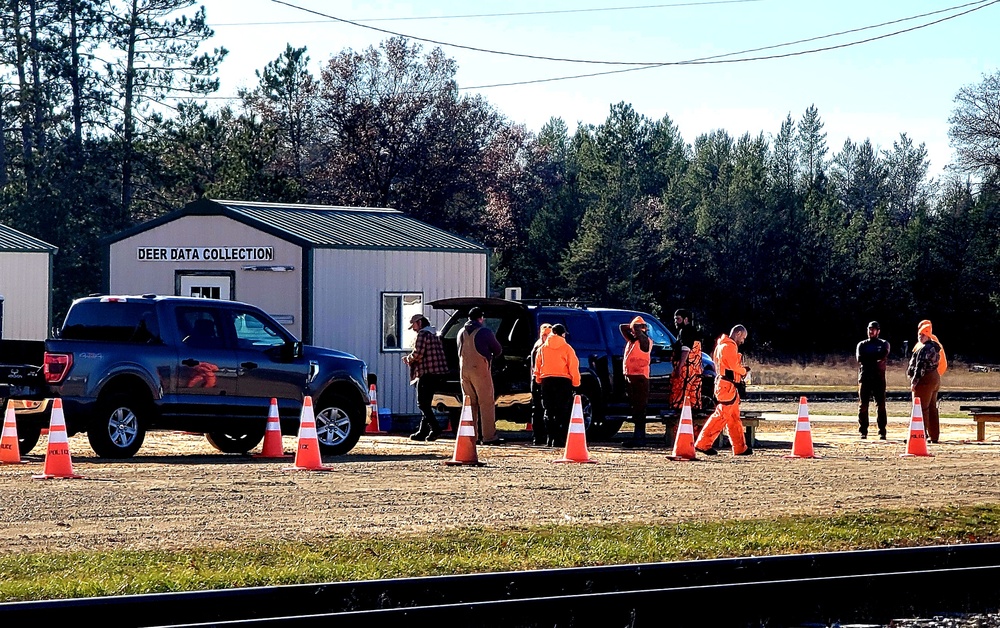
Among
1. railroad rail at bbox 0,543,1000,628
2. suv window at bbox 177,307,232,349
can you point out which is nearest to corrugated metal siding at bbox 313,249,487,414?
suv window at bbox 177,307,232,349

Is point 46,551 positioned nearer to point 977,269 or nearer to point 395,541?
point 395,541

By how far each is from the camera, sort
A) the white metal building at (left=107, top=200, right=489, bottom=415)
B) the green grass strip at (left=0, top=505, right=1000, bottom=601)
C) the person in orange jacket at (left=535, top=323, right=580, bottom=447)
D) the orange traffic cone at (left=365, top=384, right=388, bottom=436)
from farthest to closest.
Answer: the white metal building at (left=107, top=200, right=489, bottom=415)
the orange traffic cone at (left=365, top=384, right=388, bottom=436)
the person in orange jacket at (left=535, top=323, right=580, bottom=447)
the green grass strip at (left=0, top=505, right=1000, bottom=601)

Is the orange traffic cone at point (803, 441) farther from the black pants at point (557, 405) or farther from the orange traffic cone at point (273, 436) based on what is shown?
the orange traffic cone at point (273, 436)

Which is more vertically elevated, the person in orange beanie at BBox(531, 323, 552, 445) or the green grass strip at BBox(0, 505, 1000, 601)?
the person in orange beanie at BBox(531, 323, 552, 445)

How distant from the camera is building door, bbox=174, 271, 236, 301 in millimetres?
27516

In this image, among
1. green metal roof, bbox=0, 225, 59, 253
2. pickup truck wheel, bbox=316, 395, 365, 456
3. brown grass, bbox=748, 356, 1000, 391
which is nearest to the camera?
pickup truck wheel, bbox=316, 395, 365, 456

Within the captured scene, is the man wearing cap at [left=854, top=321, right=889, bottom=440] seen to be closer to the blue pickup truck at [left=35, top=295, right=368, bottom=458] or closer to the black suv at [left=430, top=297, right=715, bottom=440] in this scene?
the black suv at [left=430, top=297, right=715, bottom=440]

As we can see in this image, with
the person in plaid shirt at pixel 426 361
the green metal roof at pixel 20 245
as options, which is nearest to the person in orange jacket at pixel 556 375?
the person in plaid shirt at pixel 426 361

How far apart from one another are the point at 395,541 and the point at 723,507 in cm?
386

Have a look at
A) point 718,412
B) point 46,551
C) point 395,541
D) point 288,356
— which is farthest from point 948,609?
point 288,356

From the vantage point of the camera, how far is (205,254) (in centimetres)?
2778

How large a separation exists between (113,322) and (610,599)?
11.3m

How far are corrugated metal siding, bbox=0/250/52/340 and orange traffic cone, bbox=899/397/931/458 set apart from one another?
1702 cm

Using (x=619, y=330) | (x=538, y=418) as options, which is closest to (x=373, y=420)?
(x=538, y=418)
